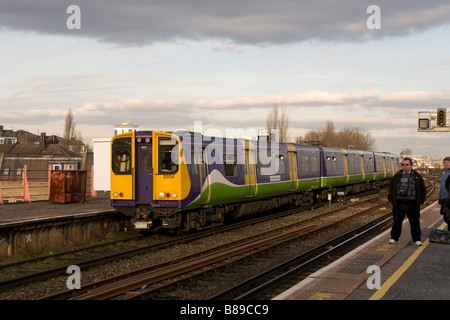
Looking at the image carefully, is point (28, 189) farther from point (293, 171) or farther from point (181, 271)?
point (181, 271)

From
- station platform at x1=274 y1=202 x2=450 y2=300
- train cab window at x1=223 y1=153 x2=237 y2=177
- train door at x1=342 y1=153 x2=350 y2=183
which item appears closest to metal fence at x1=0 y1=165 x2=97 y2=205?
train cab window at x1=223 y1=153 x2=237 y2=177

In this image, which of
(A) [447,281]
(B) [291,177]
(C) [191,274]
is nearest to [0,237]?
(C) [191,274]

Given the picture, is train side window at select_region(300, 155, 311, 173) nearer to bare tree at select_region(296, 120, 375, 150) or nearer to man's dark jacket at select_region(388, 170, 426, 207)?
man's dark jacket at select_region(388, 170, 426, 207)

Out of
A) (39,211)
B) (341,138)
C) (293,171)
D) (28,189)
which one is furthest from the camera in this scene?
(341,138)

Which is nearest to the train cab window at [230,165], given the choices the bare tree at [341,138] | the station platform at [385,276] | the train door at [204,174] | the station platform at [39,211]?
the train door at [204,174]

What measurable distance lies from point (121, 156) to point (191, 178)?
7.36ft

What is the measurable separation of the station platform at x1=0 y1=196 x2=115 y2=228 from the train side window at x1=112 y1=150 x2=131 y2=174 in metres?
1.43

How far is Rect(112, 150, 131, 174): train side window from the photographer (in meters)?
14.2

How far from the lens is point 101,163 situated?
21812mm

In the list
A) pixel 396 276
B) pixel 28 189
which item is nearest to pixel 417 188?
pixel 396 276

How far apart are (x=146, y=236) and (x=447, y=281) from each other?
9.22 m
